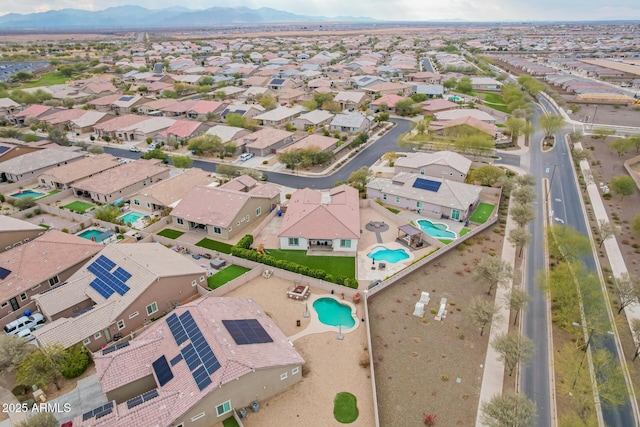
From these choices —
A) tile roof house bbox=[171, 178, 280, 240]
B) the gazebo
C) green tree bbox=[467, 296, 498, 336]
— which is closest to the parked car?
tile roof house bbox=[171, 178, 280, 240]

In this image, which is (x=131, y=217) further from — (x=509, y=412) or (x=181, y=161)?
(x=509, y=412)

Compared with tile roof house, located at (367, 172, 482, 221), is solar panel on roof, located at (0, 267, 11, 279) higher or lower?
lower

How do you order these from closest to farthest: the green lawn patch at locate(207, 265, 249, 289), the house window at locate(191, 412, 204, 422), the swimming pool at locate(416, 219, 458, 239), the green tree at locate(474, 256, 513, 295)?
the house window at locate(191, 412, 204, 422)
the green tree at locate(474, 256, 513, 295)
the green lawn patch at locate(207, 265, 249, 289)
the swimming pool at locate(416, 219, 458, 239)

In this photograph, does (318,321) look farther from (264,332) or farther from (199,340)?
(199,340)

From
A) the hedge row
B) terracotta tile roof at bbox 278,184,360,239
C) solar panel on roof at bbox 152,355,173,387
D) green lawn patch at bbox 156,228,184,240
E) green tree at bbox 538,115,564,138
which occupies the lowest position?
green lawn patch at bbox 156,228,184,240

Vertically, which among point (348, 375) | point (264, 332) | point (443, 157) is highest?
point (443, 157)

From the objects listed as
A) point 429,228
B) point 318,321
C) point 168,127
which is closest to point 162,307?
point 318,321

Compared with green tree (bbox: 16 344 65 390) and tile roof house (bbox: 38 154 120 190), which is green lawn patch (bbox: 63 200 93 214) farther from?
green tree (bbox: 16 344 65 390)
